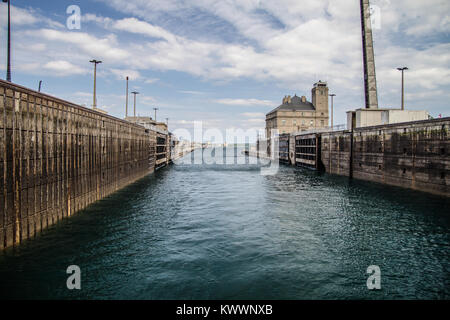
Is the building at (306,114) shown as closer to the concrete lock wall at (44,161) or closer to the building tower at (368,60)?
the building tower at (368,60)

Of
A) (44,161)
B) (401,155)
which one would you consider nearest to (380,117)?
(401,155)

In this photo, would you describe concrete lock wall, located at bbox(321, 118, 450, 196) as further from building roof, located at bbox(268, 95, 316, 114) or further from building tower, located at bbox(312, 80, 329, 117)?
building roof, located at bbox(268, 95, 316, 114)

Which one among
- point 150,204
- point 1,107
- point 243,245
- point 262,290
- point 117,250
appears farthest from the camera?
point 150,204

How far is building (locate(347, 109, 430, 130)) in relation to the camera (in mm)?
37812

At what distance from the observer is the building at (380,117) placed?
3781 centimetres

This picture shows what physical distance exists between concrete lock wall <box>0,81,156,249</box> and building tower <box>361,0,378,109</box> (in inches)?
1644

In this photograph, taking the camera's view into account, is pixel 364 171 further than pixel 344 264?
Yes

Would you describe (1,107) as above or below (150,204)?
above

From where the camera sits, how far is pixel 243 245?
46.2ft

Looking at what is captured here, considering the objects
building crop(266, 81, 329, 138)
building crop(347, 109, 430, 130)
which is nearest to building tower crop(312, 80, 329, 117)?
building crop(266, 81, 329, 138)
